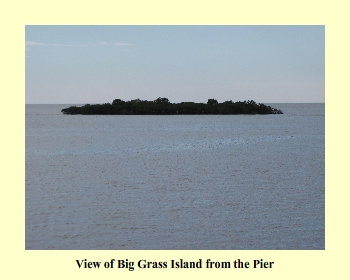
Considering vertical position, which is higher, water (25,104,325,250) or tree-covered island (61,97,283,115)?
tree-covered island (61,97,283,115)

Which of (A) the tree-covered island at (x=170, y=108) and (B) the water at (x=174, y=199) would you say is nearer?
(B) the water at (x=174, y=199)

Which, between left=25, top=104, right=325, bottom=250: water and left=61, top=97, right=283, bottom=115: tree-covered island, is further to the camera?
left=61, top=97, right=283, bottom=115: tree-covered island

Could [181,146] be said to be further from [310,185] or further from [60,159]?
[310,185]

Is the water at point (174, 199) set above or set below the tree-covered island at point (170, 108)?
below

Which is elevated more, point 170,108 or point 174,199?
point 170,108
